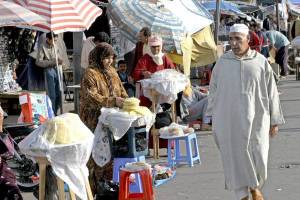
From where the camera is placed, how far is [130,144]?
950 centimetres

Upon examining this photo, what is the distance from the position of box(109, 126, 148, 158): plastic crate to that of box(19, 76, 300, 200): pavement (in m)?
0.53

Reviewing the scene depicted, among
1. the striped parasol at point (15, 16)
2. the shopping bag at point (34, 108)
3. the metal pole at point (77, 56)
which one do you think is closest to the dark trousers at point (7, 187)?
the shopping bag at point (34, 108)

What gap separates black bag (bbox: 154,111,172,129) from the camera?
1182cm

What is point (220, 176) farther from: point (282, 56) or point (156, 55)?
point (282, 56)

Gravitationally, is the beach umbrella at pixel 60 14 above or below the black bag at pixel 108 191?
above

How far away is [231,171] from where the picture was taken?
316 inches

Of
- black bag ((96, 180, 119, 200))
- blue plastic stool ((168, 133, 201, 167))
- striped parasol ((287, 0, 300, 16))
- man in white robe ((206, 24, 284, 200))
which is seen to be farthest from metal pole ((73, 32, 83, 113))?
striped parasol ((287, 0, 300, 16))

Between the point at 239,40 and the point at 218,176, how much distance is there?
281 centimetres

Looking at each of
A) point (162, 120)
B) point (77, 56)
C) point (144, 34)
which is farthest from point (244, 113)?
point (77, 56)

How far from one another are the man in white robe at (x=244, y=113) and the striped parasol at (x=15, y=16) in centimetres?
323

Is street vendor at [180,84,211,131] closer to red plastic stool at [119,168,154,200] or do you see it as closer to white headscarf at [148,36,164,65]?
white headscarf at [148,36,164,65]

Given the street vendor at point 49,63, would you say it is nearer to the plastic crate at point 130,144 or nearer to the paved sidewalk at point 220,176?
the paved sidewalk at point 220,176

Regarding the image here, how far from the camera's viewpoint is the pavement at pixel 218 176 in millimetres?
9242

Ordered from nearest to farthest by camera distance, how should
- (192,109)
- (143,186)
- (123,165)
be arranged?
(143,186) < (123,165) < (192,109)
